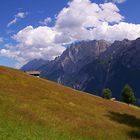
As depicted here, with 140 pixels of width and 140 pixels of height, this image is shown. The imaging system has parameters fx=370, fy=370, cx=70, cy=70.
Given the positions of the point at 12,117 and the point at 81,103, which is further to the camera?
the point at 81,103

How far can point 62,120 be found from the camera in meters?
53.2

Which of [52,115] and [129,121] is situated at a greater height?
[129,121]

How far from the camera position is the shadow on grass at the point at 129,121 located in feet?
183

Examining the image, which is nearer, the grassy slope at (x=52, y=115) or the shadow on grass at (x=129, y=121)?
the grassy slope at (x=52, y=115)

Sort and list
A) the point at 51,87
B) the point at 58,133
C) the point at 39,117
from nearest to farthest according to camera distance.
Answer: the point at 58,133 → the point at 39,117 → the point at 51,87

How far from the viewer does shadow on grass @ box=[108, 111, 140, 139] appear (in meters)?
55.7

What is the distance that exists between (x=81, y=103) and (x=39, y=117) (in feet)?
62.6

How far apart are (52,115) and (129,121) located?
696 inches

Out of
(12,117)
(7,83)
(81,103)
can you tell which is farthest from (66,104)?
(12,117)

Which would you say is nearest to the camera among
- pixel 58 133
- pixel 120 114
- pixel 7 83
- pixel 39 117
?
pixel 58 133

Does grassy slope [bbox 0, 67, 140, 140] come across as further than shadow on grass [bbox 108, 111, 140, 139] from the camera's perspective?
No

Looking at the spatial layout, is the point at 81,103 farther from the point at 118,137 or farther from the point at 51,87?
the point at 118,137

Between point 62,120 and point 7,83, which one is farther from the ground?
point 7,83

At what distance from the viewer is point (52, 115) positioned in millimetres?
54656
